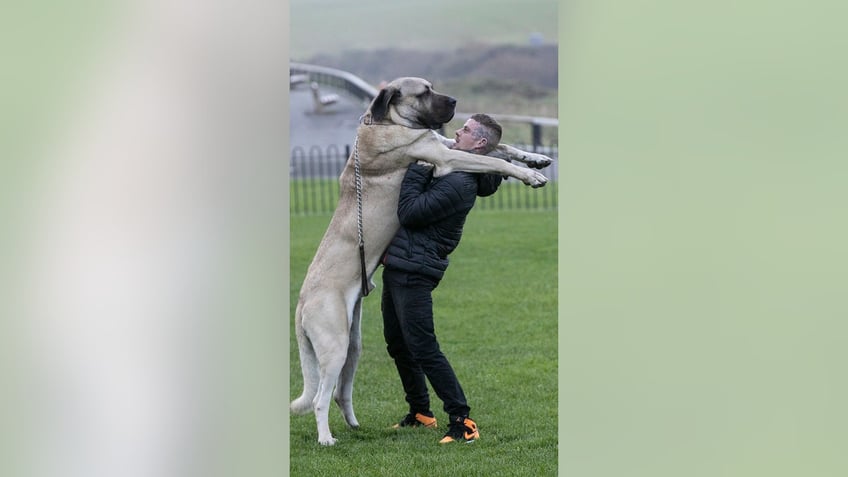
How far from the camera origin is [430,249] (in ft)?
17.8

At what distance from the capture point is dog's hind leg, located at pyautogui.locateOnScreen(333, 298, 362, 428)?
18.7 feet

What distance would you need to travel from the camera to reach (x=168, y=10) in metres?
4.07

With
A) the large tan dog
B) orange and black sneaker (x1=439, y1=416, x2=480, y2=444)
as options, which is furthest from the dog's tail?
orange and black sneaker (x1=439, y1=416, x2=480, y2=444)

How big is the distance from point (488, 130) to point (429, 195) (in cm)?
41

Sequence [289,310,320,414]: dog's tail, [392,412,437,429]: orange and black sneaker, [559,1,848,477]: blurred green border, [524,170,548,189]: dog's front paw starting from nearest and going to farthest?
[559,1,848,477]: blurred green border → [524,170,548,189]: dog's front paw → [289,310,320,414]: dog's tail → [392,412,437,429]: orange and black sneaker

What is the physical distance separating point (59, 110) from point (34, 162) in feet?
0.67

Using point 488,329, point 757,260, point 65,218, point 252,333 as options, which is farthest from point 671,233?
point 488,329

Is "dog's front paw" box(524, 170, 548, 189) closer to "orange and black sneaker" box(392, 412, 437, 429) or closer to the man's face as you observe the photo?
the man's face

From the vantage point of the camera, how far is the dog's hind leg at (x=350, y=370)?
18.7ft

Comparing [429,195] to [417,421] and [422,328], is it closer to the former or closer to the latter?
[422,328]

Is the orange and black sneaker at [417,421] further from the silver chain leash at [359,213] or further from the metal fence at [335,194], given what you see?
the metal fence at [335,194]

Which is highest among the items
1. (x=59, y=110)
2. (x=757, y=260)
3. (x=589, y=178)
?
(x=59, y=110)

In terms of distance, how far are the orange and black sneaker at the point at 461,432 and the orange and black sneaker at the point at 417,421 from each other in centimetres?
38

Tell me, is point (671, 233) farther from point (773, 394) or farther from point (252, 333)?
point (252, 333)
